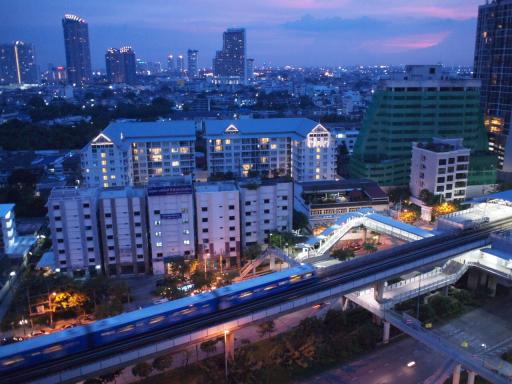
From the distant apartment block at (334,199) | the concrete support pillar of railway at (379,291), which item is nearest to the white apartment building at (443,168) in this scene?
the distant apartment block at (334,199)

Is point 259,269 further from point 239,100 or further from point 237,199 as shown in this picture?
point 239,100

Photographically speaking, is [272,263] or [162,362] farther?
[272,263]

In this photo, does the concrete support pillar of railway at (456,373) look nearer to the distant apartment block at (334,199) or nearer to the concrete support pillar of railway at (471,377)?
the concrete support pillar of railway at (471,377)

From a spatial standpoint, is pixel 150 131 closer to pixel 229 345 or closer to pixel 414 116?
pixel 414 116

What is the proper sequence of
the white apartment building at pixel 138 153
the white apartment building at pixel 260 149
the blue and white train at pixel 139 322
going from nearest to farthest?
the blue and white train at pixel 139 322
the white apartment building at pixel 138 153
the white apartment building at pixel 260 149

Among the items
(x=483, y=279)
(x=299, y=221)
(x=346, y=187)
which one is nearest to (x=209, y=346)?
(x=299, y=221)

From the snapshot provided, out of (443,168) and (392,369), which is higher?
(443,168)

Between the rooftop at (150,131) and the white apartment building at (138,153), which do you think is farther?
the rooftop at (150,131)

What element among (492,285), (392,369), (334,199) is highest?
(334,199)
